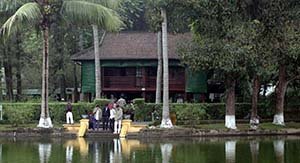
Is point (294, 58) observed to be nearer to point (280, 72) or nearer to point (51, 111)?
point (280, 72)

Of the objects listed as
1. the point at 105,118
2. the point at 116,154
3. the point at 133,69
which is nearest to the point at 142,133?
the point at 105,118

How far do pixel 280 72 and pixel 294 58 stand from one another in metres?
3.92

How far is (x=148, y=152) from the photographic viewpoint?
2456 cm

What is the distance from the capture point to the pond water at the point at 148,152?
21383 millimetres

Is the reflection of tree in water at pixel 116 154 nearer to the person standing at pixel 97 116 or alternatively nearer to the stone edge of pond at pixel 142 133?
the stone edge of pond at pixel 142 133

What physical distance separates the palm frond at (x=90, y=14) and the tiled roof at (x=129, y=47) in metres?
16.7

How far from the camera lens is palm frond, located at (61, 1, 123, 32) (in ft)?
113

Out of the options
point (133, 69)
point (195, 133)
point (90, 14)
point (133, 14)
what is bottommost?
point (195, 133)

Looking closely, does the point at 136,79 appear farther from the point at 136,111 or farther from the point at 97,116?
the point at 97,116

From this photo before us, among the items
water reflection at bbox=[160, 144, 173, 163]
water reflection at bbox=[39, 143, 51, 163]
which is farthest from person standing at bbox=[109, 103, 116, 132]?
water reflection at bbox=[160, 144, 173, 163]

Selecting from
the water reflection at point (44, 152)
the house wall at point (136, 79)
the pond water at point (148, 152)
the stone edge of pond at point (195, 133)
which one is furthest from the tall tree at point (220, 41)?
the house wall at point (136, 79)

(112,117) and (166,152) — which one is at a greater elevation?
(112,117)

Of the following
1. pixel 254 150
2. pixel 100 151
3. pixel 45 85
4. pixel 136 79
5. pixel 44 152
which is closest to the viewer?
pixel 44 152

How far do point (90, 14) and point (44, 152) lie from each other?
11721 mm
